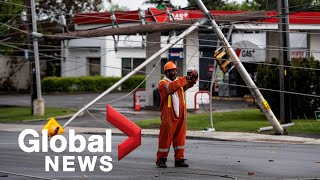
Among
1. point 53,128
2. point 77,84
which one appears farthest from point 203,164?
point 77,84

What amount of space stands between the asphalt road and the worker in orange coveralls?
0.30 meters

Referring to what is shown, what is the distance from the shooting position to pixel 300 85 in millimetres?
27875

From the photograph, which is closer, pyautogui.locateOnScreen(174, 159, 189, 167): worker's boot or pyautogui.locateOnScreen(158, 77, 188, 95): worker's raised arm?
pyautogui.locateOnScreen(158, 77, 188, 95): worker's raised arm

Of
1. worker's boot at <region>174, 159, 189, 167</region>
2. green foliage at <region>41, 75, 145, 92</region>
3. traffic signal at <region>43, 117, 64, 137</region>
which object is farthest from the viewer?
green foliage at <region>41, 75, 145, 92</region>

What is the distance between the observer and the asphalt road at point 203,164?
40.1 ft

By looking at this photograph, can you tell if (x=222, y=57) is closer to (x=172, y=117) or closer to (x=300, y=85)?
(x=300, y=85)

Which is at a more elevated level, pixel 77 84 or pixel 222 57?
pixel 222 57

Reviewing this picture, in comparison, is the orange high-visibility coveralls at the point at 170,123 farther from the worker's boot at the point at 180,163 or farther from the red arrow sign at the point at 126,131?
the red arrow sign at the point at 126,131

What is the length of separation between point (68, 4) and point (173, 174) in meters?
39.7

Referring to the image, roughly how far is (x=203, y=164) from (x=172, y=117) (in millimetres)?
1351

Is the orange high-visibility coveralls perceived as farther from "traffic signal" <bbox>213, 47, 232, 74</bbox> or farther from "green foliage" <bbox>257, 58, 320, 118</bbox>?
"green foliage" <bbox>257, 58, 320, 118</bbox>

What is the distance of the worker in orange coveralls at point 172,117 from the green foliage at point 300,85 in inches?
569

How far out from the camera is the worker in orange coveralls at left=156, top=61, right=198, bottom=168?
514 inches

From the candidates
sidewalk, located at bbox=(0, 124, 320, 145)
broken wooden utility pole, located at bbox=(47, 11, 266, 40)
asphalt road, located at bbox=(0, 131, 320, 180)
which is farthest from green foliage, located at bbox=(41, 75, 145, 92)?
asphalt road, located at bbox=(0, 131, 320, 180)
